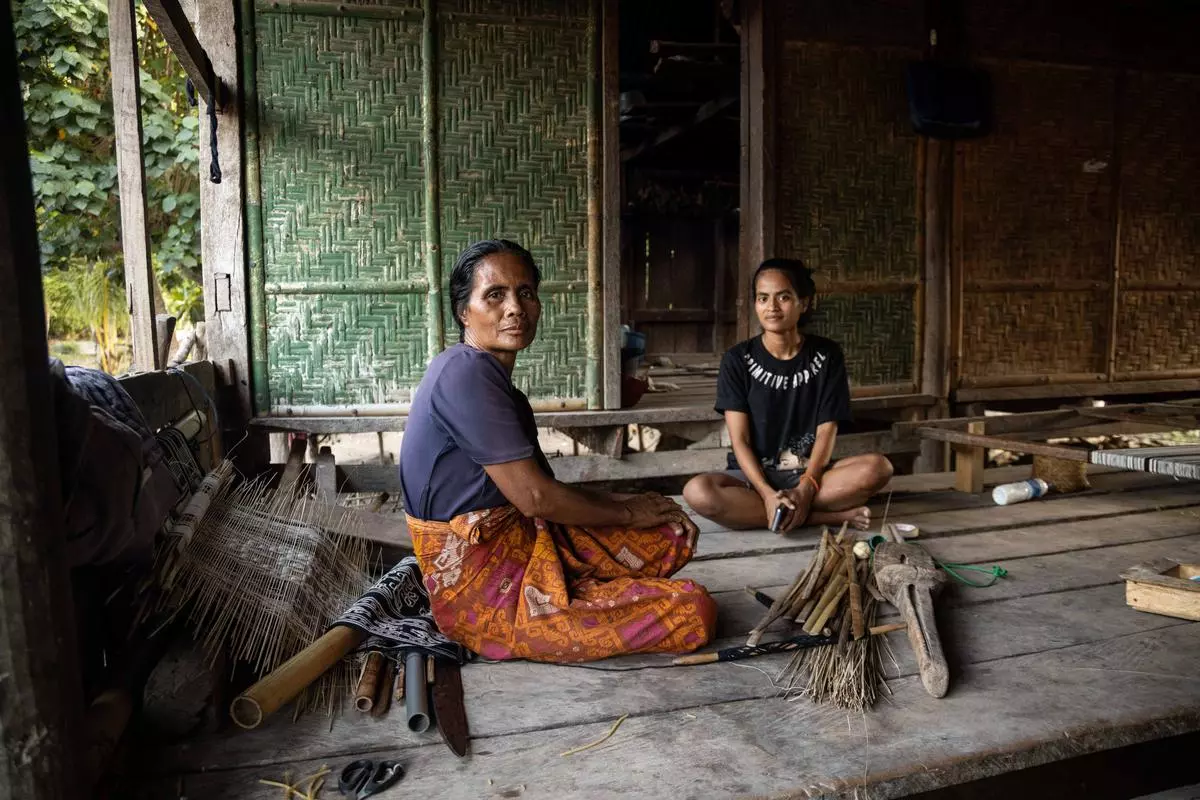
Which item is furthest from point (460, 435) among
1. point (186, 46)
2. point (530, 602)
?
point (186, 46)

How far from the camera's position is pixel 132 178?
3330 mm

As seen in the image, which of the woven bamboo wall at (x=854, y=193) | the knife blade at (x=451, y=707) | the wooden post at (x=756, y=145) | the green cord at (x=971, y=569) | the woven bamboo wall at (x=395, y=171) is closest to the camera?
the knife blade at (x=451, y=707)

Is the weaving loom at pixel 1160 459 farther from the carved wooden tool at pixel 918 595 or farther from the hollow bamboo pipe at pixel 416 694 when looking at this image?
the hollow bamboo pipe at pixel 416 694

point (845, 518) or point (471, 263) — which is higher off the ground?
point (471, 263)

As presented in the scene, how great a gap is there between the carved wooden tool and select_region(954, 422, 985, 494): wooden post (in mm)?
1681

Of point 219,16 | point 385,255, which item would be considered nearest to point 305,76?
point 219,16

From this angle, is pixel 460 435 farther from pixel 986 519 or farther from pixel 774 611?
pixel 986 519

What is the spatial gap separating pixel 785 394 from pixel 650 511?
155 cm

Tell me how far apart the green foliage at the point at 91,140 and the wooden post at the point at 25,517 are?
548 centimetres

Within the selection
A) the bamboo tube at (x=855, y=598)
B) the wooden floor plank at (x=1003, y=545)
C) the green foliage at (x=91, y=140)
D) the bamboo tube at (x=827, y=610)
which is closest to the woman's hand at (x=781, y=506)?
the wooden floor plank at (x=1003, y=545)

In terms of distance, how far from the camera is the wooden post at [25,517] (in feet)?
4.15

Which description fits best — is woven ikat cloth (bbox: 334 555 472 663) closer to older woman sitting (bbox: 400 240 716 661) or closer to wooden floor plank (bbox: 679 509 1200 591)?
older woman sitting (bbox: 400 240 716 661)

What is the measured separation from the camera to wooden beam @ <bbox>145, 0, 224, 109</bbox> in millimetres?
3236

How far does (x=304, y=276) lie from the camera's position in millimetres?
4723
